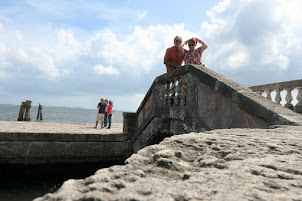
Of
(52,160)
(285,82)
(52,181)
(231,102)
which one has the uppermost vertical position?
(285,82)

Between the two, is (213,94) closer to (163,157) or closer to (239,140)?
(239,140)

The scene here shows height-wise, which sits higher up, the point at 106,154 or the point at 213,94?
the point at 213,94

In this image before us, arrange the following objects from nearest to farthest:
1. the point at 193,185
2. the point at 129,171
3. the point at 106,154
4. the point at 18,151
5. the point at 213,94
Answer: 1. the point at 193,185
2. the point at 129,171
3. the point at 213,94
4. the point at 18,151
5. the point at 106,154

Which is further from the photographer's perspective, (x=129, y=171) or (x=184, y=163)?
(x=184, y=163)

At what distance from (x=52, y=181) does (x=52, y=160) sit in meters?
0.64

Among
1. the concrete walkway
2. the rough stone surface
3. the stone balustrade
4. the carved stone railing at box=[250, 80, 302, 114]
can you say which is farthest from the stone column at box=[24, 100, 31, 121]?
the rough stone surface

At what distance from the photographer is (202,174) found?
1365 mm

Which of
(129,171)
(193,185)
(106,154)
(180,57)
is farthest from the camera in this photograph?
(106,154)

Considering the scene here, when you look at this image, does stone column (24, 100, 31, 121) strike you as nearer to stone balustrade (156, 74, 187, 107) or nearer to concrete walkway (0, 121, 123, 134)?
concrete walkway (0, 121, 123, 134)

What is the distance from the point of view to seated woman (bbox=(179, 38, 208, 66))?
564 centimetres

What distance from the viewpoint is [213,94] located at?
427 centimetres

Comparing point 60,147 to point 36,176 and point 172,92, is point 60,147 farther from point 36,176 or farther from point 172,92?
point 172,92

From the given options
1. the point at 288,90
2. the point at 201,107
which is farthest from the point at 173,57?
the point at 288,90

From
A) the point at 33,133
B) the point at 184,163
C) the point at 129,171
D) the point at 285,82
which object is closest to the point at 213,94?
the point at 184,163
